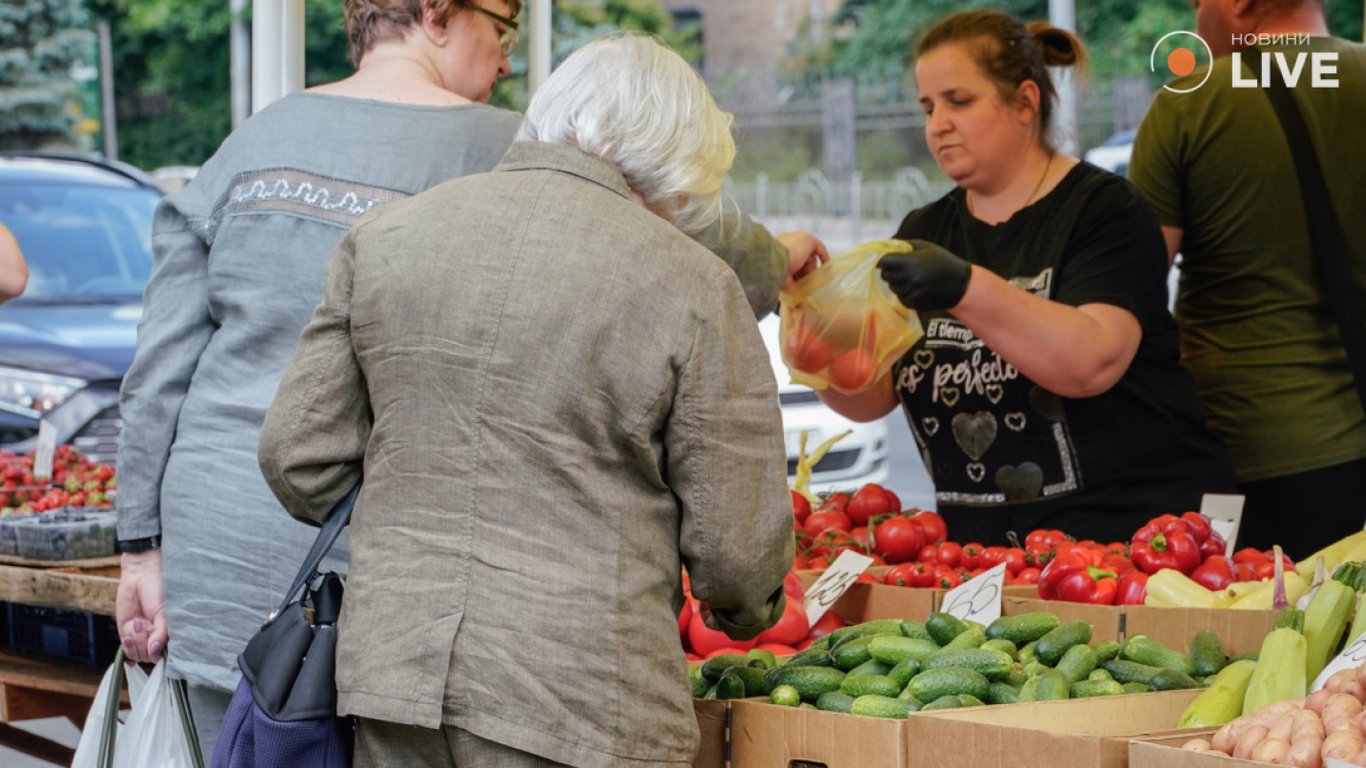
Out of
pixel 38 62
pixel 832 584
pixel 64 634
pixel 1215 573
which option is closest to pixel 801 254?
pixel 832 584

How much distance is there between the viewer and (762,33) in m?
30.1

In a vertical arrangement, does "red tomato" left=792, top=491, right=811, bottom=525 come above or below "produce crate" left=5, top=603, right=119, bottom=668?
above

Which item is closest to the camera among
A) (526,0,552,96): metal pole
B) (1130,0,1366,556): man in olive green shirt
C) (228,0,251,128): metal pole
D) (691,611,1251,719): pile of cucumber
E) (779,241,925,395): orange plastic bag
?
(691,611,1251,719): pile of cucumber

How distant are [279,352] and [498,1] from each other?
25.8 inches

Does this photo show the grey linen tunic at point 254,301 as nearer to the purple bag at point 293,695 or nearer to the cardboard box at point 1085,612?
the purple bag at point 293,695

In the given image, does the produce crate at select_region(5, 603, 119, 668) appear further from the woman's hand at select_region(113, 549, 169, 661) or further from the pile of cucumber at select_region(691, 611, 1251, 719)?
the pile of cucumber at select_region(691, 611, 1251, 719)

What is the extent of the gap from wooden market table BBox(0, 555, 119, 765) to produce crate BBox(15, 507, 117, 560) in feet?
0.07

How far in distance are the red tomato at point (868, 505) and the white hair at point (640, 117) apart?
1665 mm

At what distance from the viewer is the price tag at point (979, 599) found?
2.63m

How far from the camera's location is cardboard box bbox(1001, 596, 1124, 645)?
2.59 meters

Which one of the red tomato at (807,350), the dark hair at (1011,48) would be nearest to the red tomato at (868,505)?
the red tomato at (807,350)

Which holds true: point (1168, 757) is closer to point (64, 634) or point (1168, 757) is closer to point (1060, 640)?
point (1060, 640)

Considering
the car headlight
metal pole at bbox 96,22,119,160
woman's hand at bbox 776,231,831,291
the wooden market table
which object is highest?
woman's hand at bbox 776,231,831,291

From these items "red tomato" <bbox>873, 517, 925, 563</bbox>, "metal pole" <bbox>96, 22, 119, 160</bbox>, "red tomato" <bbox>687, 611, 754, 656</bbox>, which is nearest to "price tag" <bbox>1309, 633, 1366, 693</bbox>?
"red tomato" <bbox>687, 611, 754, 656</bbox>
